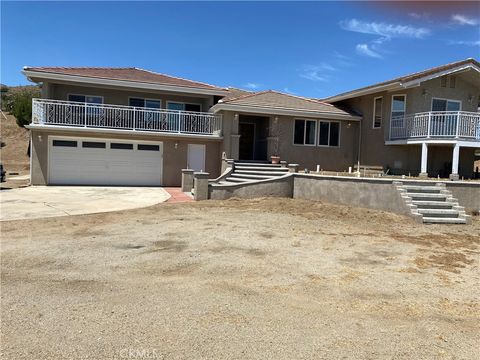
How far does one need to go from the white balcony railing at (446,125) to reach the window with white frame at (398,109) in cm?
92

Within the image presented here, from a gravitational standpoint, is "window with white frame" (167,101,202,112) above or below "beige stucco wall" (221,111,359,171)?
above

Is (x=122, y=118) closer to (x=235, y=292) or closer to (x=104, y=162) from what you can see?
(x=104, y=162)

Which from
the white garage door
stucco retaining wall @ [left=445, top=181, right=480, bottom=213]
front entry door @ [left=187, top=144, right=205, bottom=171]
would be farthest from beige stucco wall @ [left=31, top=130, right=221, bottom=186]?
stucco retaining wall @ [left=445, top=181, right=480, bottom=213]

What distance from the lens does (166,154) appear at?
20.0m

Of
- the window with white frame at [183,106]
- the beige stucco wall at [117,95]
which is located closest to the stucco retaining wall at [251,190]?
the beige stucco wall at [117,95]

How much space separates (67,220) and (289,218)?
238 inches

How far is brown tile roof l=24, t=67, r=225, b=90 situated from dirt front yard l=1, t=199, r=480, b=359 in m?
11.9

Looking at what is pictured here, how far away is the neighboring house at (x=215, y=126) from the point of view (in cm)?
1808

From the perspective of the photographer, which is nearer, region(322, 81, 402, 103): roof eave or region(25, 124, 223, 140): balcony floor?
region(322, 81, 402, 103): roof eave

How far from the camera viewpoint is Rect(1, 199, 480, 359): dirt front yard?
3.53 metres

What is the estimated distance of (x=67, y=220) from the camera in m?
10.0

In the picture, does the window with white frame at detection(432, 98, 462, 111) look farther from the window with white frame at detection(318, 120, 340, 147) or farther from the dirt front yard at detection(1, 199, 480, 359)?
the dirt front yard at detection(1, 199, 480, 359)

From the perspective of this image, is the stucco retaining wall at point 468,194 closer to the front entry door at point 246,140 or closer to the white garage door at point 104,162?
the front entry door at point 246,140

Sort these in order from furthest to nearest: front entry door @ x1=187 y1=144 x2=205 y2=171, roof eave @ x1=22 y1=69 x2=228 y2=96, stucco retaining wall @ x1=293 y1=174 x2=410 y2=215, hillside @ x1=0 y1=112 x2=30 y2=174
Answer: hillside @ x1=0 y1=112 x2=30 y2=174 < front entry door @ x1=187 y1=144 x2=205 y2=171 < roof eave @ x1=22 y1=69 x2=228 y2=96 < stucco retaining wall @ x1=293 y1=174 x2=410 y2=215
